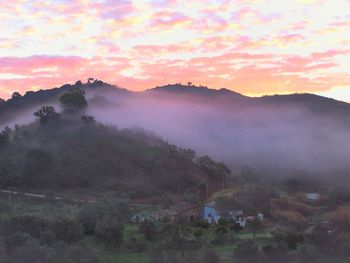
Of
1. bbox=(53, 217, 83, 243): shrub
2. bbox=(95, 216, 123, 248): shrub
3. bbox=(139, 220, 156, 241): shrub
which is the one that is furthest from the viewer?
bbox=(139, 220, 156, 241): shrub

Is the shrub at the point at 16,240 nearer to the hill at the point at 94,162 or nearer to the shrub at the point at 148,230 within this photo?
the shrub at the point at 148,230

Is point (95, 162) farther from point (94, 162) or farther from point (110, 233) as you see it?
point (110, 233)

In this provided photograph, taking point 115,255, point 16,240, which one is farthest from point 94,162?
point 16,240

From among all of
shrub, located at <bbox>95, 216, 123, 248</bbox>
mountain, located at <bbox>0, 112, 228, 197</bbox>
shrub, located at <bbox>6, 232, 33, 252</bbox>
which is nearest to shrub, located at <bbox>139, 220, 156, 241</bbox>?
shrub, located at <bbox>95, 216, 123, 248</bbox>

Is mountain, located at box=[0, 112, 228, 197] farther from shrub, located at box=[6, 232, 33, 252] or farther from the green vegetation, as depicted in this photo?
shrub, located at box=[6, 232, 33, 252]

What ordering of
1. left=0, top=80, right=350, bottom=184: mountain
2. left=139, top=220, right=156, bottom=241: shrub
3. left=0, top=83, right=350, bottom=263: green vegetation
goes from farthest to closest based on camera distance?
1. left=0, top=80, right=350, bottom=184: mountain
2. left=139, top=220, right=156, bottom=241: shrub
3. left=0, top=83, right=350, bottom=263: green vegetation

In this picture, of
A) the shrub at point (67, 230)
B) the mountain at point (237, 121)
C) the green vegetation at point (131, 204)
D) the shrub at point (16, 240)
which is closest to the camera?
the shrub at point (16, 240)

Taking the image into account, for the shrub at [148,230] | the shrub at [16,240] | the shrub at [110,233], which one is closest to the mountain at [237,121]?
the shrub at [148,230]

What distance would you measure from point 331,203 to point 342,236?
13182 mm

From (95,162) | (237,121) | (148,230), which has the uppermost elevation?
(237,121)

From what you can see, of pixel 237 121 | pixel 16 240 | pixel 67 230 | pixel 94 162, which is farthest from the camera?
pixel 237 121

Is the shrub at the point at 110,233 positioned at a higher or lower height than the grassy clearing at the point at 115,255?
higher

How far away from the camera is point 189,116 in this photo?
283 feet

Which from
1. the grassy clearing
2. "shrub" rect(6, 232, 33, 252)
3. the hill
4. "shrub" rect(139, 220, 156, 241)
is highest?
the hill
